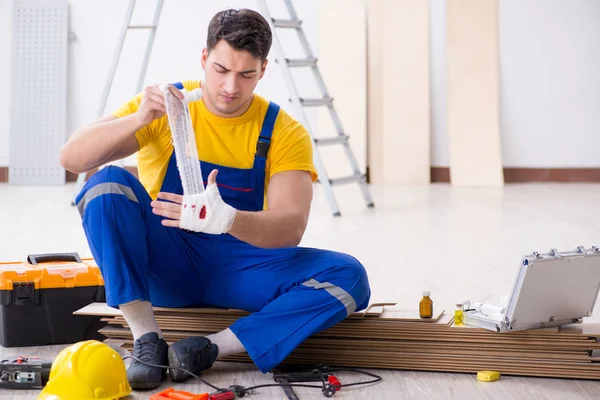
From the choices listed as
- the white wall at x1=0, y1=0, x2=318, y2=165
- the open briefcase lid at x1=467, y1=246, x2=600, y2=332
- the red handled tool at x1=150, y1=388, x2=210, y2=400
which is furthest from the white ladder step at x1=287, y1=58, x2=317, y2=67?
the red handled tool at x1=150, y1=388, x2=210, y2=400

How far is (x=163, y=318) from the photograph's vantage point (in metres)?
2.76

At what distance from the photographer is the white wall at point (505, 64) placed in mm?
7930

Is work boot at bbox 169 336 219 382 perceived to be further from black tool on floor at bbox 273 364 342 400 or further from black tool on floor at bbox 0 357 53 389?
black tool on floor at bbox 0 357 53 389

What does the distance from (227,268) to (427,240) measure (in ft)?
8.52

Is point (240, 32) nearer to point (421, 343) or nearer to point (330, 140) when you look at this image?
point (421, 343)

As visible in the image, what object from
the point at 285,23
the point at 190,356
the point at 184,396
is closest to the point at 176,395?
the point at 184,396

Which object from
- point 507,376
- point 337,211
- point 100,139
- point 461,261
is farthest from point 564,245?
point 100,139

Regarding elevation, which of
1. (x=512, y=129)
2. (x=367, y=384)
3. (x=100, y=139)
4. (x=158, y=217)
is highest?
(x=512, y=129)

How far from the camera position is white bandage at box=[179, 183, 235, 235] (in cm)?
229

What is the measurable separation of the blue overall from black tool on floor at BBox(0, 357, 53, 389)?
25cm

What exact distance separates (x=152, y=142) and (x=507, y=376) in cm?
123

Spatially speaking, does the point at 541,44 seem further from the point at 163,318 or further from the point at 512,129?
the point at 163,318

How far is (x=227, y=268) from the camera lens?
8.80 feet

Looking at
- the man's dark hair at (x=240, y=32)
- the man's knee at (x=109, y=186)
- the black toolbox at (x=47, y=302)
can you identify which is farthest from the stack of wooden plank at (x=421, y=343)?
the man's dark hair at (x=240, y=32)
